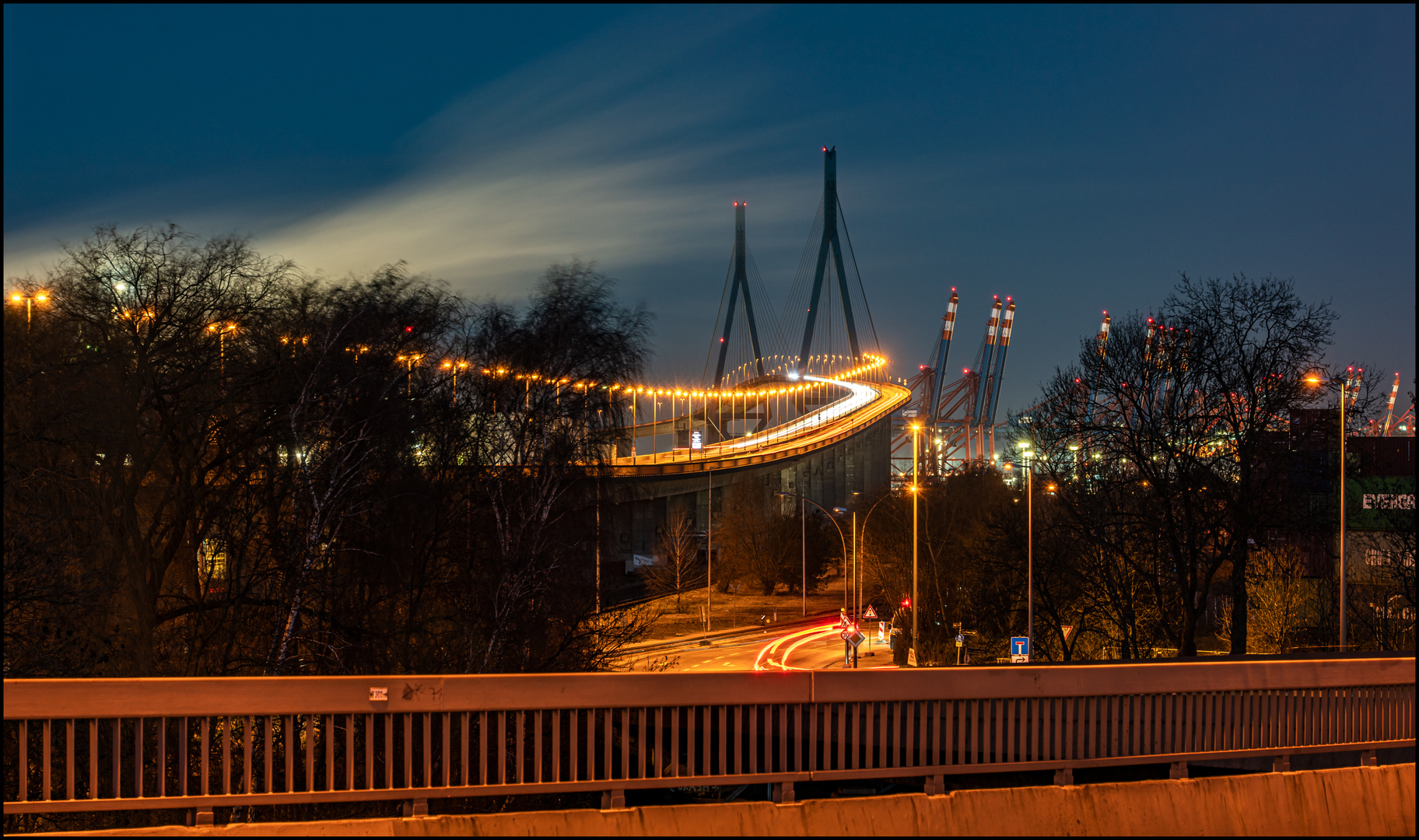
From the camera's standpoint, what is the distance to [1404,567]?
29.7 meters

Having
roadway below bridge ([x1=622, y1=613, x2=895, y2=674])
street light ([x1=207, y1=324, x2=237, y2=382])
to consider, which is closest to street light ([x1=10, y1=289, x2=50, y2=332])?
street light ([x1=207, y1=324, x2=237, y2=382])

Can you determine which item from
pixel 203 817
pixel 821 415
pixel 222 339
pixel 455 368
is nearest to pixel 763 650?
pixel 455 368

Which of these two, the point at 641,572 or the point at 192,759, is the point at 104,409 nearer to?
the point at 192,759

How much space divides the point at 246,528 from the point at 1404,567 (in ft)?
94.6

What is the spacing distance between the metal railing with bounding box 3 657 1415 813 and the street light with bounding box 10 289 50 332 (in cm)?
1505

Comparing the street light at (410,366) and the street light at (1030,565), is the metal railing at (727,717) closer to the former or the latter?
the street light at (410,366)

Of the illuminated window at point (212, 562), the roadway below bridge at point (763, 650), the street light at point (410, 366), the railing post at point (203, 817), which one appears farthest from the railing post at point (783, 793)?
the roadway below bridge at point (763, 650)

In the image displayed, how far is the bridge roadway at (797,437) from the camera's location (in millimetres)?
81250

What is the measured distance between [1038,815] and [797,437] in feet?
320

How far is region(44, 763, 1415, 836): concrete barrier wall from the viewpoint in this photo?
5844 millimetres

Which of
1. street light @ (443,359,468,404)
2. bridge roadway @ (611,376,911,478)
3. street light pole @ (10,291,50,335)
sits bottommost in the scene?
bridge roadway @ (611,376,911,478)

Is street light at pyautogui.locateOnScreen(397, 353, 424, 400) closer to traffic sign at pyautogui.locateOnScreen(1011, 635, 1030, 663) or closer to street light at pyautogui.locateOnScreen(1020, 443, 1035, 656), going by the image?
traffic sign at pyautogui.locateOnScreen(1011, 635, 1030, 663)

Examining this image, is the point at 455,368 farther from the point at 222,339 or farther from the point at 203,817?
the point at 203,817

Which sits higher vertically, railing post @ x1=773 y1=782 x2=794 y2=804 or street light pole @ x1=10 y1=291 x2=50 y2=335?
street light pole @ x1=10 y1=291 x2=50 y2=335
